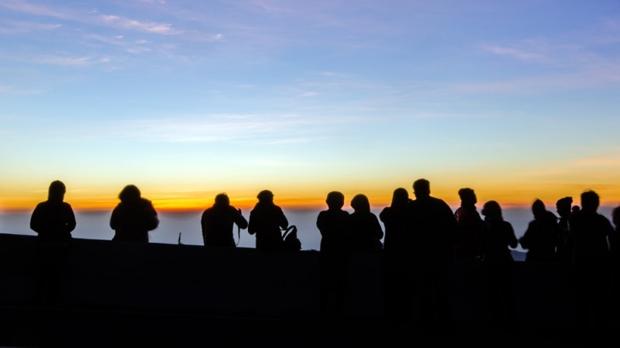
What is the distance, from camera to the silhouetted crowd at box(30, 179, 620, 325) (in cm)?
923

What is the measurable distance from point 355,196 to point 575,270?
3144 millimetres

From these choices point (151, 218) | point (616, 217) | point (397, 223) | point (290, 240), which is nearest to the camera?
point (616, 217)

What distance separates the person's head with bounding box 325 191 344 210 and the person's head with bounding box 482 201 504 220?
2001 millimetres

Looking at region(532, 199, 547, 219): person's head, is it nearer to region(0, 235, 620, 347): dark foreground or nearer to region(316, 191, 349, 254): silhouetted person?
region(0, 235, 620, 347): dark foreground

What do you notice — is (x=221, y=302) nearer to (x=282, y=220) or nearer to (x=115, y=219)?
(x=282, y=220)

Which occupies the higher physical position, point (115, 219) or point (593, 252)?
point (115, 219)

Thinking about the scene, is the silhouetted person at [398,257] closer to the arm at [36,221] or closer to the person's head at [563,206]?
the person's head at [563,206]

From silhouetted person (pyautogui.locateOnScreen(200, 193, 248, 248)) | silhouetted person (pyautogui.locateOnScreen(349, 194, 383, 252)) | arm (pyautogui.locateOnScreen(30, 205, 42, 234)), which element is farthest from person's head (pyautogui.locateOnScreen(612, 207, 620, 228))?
arm (pyautogui.locateOnScreen(30, 205, 42, 234))

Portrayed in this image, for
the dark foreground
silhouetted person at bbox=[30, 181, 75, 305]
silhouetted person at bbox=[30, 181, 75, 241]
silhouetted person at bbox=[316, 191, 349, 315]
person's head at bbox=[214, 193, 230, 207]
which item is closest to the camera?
the dark foreground

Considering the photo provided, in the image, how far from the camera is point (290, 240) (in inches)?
450

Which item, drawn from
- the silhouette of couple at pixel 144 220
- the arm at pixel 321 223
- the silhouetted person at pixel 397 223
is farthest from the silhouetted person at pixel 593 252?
the silhouette of couple at pixel 144 220

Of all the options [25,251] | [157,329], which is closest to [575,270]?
[157,329]

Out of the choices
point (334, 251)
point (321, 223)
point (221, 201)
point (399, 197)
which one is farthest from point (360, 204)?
point (221, 201)

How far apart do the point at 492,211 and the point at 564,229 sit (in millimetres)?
1837
